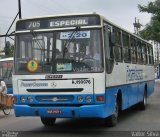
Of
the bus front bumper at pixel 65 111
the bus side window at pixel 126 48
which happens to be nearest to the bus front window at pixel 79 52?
the bus front bumper at pixel 65 111

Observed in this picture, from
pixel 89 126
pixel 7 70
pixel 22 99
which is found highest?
pixel 7 70

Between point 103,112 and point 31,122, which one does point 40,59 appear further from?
point 31,122

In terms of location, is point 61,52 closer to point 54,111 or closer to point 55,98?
point 55,98

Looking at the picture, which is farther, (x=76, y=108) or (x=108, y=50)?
(x=108, y=50)

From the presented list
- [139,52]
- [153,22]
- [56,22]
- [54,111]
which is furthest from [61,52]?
[153,22]

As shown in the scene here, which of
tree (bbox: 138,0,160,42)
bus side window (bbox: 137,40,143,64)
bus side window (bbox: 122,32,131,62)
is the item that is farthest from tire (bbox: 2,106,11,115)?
tree (bbox: 138,0,160,42)

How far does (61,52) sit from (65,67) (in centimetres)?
43

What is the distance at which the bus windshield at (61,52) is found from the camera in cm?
1179

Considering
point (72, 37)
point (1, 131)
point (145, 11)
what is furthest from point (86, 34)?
point (145, 11)

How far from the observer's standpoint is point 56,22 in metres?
12.3

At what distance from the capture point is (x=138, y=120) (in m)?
15.1

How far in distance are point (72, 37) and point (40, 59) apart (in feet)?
3.36

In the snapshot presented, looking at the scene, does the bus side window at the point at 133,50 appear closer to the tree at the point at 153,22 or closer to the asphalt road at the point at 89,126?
the asphalt road at the point at 89,126

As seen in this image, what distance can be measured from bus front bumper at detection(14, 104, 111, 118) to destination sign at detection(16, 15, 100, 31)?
7.01 feet
